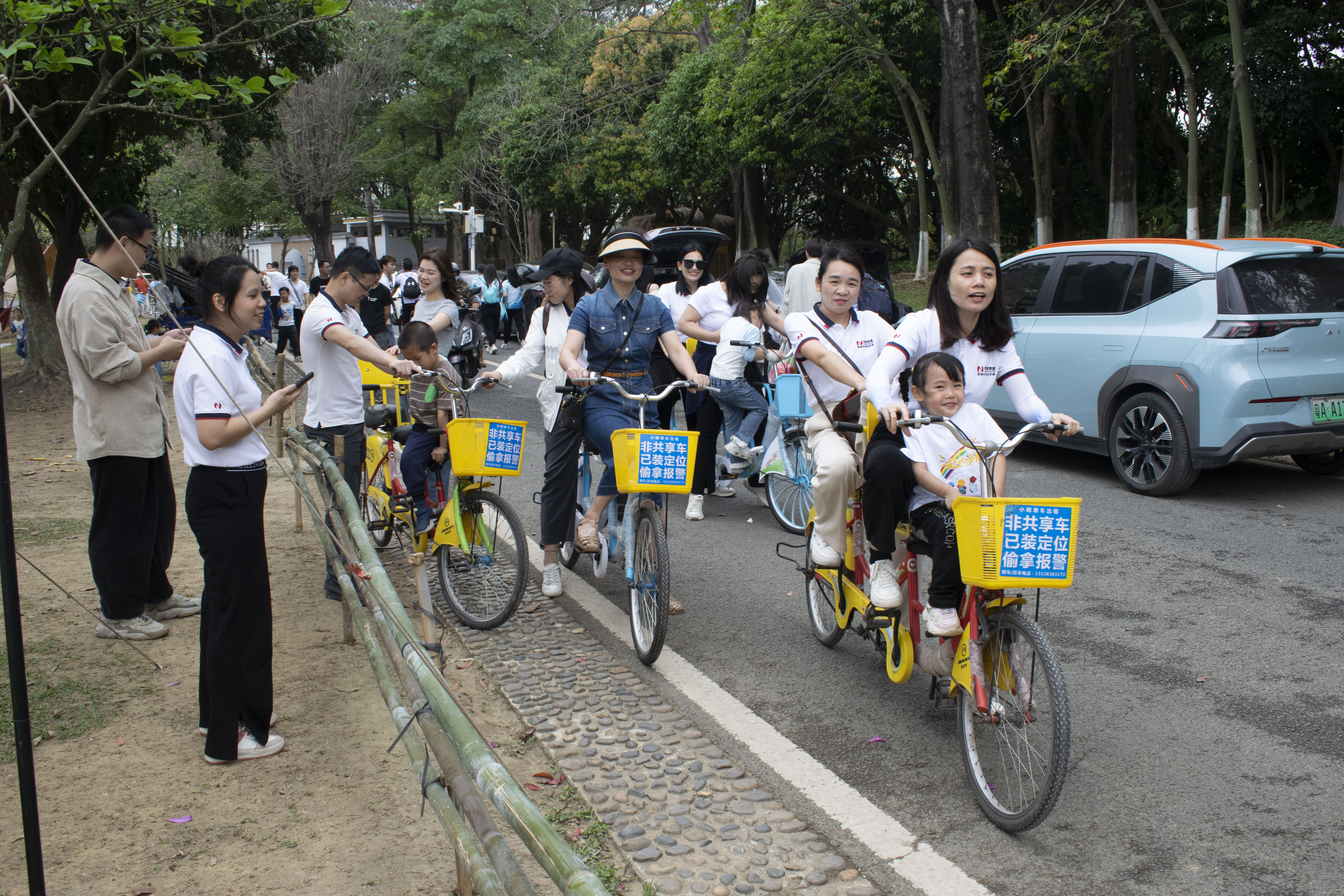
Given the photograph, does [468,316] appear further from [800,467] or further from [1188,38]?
[1188,38]

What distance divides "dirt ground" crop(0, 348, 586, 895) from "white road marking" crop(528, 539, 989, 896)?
0.79 m

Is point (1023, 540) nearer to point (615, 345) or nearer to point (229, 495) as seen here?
point (229, 495)

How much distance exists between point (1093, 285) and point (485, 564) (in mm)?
5561

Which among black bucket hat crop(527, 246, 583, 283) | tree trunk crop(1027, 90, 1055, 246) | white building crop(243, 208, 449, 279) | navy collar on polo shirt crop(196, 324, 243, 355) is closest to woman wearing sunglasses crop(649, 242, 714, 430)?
black bucket hat crop(527, 246, 583, 283)

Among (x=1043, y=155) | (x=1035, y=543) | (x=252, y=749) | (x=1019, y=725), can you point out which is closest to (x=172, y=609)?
(x=252, y=749)

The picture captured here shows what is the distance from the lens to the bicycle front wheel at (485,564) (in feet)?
16.9

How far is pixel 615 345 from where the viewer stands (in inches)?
214

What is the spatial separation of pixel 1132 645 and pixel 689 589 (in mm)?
2329

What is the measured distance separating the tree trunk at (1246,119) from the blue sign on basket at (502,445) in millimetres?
13350

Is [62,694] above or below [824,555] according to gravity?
below

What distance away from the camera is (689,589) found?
5883 millimetres

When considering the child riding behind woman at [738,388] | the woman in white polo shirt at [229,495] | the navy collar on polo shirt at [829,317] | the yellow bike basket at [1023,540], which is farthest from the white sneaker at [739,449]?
the yellow bike basket at [1023,540]

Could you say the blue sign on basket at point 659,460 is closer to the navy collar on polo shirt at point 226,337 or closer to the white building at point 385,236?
the navy collar on polo shirt at point 226,337

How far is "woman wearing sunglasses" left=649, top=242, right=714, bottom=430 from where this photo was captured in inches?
307
